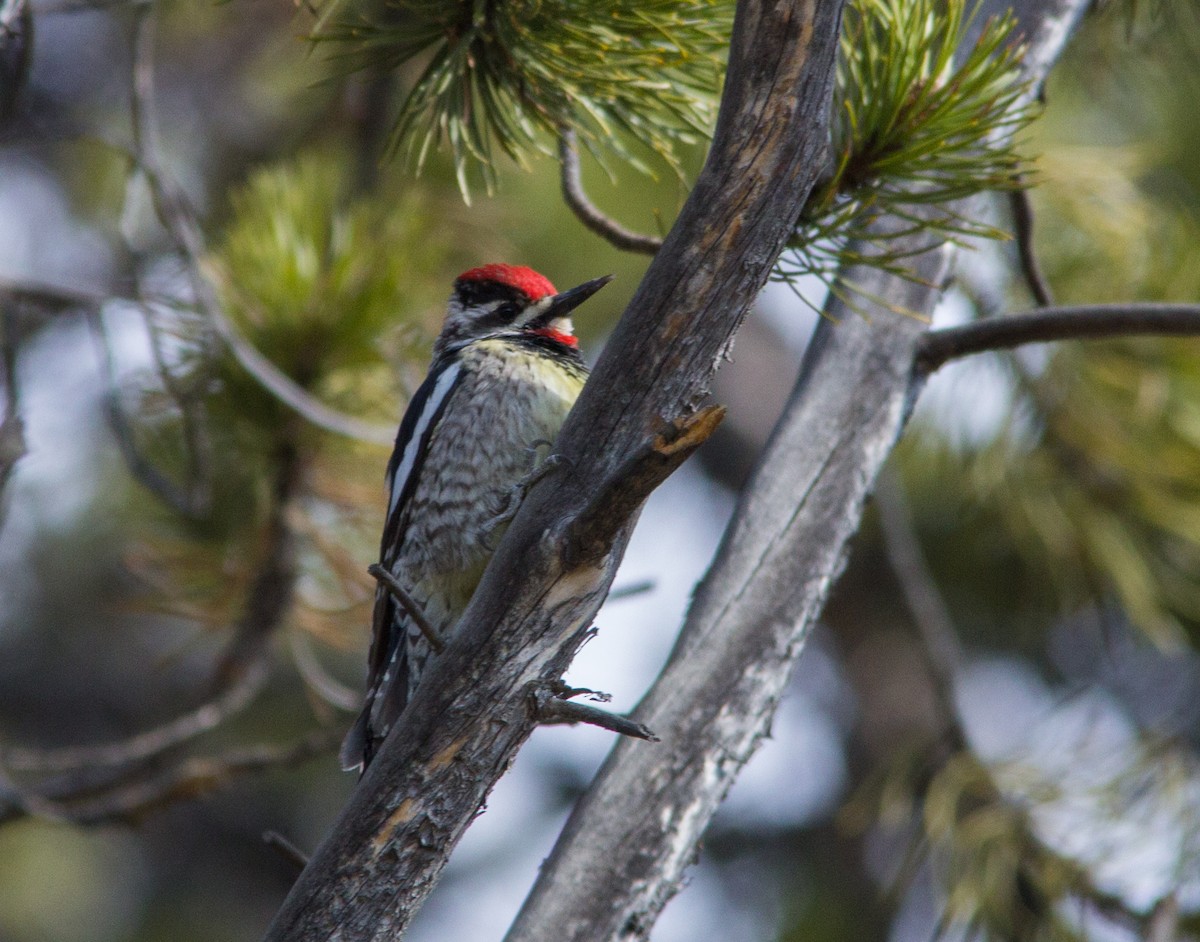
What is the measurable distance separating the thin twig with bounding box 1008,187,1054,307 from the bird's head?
3.82 feet

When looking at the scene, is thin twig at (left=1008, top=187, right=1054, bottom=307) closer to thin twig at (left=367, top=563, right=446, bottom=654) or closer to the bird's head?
the bird's head

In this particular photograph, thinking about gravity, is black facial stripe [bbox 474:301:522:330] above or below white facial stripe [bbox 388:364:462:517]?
above

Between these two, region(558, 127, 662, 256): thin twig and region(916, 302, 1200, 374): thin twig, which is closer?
region(916, 302, 1200, 374): thin twig

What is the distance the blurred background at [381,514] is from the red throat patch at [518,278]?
0.21 metres

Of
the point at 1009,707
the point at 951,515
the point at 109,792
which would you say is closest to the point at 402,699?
the point at 109,792

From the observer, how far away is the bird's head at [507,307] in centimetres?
331

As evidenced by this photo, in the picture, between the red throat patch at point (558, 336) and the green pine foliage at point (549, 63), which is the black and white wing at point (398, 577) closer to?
the red throat patch at point (558, 336)

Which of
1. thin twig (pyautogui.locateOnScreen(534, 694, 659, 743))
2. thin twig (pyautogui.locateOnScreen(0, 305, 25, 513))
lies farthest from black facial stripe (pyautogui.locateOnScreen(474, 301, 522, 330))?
thin twig (pyautogui.locateOnScreen(534, 694, 659, 743))

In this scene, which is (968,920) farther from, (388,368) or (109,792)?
(109,792)

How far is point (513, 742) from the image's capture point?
171 centimetres

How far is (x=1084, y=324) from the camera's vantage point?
2.13 m

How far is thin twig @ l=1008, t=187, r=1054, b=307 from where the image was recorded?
8.34 feet

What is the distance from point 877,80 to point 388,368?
72.7 inches

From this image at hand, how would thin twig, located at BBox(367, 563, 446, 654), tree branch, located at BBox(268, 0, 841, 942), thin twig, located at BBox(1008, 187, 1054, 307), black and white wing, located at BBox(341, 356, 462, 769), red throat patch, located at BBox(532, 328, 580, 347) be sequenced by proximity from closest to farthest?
tree branch, located at BBox(268, 0, 841, 942), thin twig, located at BBox(367, 563, 446, 654), thin twig, located at BBox(1008, 187, 1054, 307), black and white wing, located at BBox(341, 356, 462, 769), red throat patch, located at BBox(532, 328, 580, 347)
